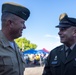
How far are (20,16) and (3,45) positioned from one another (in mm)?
529

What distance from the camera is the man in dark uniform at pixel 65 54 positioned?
4.59 m

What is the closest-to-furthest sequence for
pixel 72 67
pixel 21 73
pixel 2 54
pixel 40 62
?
pixel 2 54, pixel 21 73, pixel 72 67, pixel 40 62

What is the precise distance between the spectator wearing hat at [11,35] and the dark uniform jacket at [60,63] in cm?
94

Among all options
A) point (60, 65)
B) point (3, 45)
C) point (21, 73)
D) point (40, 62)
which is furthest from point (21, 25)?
point (40, 62)

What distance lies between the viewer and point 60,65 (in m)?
4.69

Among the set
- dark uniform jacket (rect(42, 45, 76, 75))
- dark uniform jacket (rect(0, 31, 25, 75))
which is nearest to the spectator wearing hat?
dark uniform jacket (rect(0, 31, 25, 75))

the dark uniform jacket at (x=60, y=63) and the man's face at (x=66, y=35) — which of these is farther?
the man's face at (x=66, y=35)

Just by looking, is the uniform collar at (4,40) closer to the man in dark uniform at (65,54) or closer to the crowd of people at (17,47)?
the crowd of people at (17,47)

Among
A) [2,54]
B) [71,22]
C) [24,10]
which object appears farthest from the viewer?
[71,22]

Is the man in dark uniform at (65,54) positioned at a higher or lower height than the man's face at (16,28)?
lower

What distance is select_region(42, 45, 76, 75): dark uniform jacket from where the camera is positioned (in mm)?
4529

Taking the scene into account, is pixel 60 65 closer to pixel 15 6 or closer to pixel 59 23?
pixel 59 23

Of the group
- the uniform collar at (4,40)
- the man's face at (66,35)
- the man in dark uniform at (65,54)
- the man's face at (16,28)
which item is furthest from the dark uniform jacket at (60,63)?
the uniform collar at (4,40)

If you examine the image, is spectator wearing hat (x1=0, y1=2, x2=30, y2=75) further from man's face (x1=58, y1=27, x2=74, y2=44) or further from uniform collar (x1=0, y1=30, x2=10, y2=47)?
man's face (x1=58, y1=27, x2=74, y2=44)
